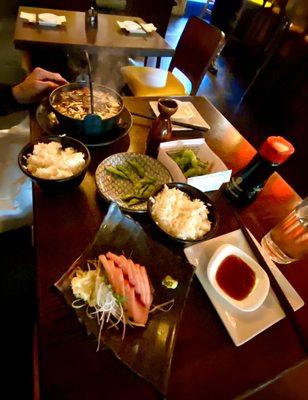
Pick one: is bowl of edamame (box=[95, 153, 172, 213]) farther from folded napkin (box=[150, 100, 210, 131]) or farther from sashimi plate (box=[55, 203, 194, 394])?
folded napkin (box=[150, 100, 210, 131])

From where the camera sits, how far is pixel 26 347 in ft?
5.08

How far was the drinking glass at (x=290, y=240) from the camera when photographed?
1.08 meters

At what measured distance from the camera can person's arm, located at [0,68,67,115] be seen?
1568 mm

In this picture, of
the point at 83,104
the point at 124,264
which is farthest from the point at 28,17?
the point at 124,264

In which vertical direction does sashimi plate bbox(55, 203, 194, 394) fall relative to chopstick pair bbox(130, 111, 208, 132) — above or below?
Result: above

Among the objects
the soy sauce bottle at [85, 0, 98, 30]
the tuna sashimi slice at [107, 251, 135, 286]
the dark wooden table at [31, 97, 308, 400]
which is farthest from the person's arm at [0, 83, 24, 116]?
the soy sauce bottle at [85, 0, 98, 30]

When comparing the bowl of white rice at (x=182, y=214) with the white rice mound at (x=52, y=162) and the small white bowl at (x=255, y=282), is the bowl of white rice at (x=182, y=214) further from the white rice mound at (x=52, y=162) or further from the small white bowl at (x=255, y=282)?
the white rice mound at (x=52, y=162)

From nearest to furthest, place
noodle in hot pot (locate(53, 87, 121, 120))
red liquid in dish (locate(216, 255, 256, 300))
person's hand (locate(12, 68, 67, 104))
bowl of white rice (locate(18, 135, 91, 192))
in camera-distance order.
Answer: red liquid in dish (locate(216, 255, 256, 300)) < bowl of white rice (locate(18, 135, 91, 192)) < noodle in hot pot (locate(53, 87, 121, 120)) < person's hand (locate(12, 68, 67, 104))

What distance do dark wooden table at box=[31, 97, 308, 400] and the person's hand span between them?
742 mm

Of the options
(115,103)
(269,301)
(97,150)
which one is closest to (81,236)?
(97,150)

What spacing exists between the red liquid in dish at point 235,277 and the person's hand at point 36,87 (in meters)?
1.35

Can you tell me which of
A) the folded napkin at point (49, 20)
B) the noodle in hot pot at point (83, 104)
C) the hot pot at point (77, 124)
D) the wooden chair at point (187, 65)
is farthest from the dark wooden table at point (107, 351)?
the folded napkin at point (49, 20)

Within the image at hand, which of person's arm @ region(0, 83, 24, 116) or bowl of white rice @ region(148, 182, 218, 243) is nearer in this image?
bowl of white rice @ region(148, 182, 218, 243)

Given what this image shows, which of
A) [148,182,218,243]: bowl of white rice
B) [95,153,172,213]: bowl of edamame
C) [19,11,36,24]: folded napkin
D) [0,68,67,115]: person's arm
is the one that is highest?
[148,182,218,243]: bowl of white rice
